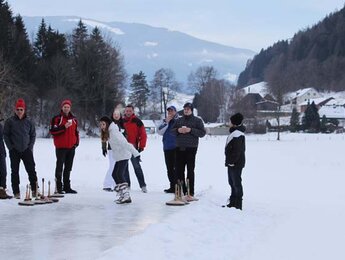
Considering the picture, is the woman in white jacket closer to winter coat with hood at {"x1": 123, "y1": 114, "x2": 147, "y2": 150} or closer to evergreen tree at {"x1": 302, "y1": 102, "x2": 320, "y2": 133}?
winter coat with hood at {"x1": 123, "y1": 114, "x2": 147, "y2": 150}

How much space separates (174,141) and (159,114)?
105 metres

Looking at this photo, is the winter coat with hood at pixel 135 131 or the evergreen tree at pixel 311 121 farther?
the evergreen tree at pixel 311 121

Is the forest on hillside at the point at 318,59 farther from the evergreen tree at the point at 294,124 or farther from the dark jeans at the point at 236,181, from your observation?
the dark jeans at the point at 236,181

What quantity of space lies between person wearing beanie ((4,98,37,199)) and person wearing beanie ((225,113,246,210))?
3697 millimetres

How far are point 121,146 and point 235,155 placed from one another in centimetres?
211

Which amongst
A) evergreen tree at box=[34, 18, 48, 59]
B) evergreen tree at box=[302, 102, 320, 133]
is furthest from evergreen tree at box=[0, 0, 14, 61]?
evergreen tree at box=[302, 102, 320, 133]

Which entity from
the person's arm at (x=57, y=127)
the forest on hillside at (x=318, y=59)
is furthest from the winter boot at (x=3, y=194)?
the forest on hillside at (x=318, y=59)

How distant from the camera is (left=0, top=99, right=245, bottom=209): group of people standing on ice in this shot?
31.7 feet

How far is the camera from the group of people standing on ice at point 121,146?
9672 millimetres

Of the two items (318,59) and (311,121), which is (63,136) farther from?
(318,59)

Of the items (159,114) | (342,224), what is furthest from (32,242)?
(159,114)

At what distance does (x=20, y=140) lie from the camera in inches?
391

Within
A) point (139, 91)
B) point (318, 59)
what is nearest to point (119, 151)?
point (139, 91)

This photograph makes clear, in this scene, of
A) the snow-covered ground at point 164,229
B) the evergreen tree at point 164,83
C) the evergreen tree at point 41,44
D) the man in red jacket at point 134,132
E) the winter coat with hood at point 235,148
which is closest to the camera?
the snow-covered ground at point 164,229
